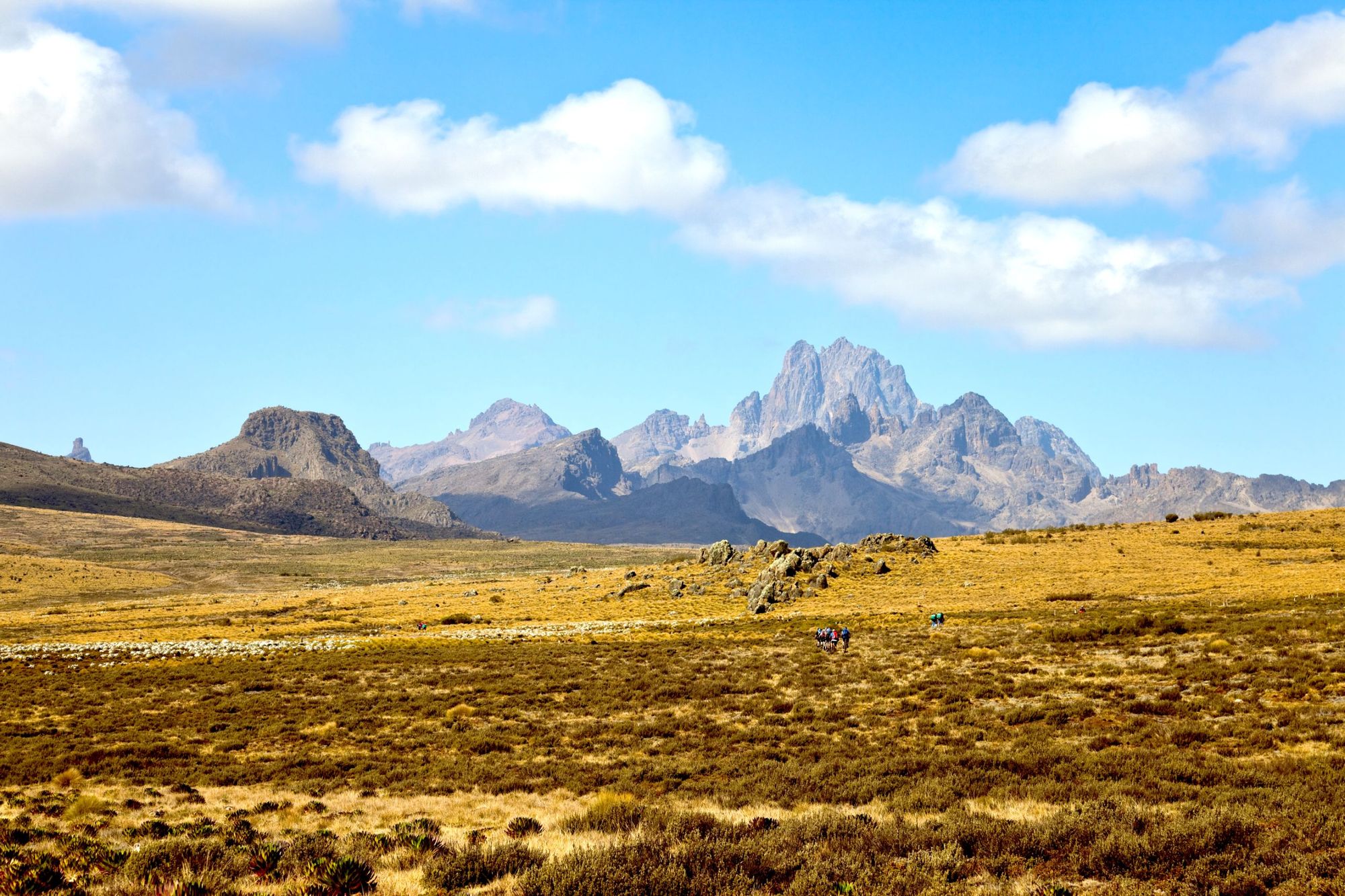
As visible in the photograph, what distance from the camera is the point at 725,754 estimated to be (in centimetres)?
2327

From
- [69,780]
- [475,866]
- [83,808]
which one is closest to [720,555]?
[69,780]

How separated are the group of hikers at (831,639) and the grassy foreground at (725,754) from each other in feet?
3.93

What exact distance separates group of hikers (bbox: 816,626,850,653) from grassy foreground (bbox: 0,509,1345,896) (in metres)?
1.20

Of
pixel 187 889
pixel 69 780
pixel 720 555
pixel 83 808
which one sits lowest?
pixel 69 780

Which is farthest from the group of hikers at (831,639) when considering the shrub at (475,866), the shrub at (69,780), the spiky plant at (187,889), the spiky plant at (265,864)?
the spiky plant at (187,889)

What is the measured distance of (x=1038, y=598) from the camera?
191 feet

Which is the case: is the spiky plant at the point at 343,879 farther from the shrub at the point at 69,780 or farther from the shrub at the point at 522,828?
the shrub at the point at 69,780

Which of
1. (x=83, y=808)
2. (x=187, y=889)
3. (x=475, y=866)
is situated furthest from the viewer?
(x=83, y=808)

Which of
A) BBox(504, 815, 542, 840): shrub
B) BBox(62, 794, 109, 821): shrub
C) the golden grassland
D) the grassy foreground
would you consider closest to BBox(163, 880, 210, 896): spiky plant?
the grassy foreground

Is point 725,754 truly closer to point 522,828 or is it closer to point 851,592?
point 522,828

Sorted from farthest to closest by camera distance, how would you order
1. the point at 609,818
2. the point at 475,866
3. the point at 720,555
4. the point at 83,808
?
the point at 720,555 < the point at 83,808 < the point at 609,818 < the point at 475,866

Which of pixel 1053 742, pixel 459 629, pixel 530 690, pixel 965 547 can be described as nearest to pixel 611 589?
pixel 459 629

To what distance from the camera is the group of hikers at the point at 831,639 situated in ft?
138

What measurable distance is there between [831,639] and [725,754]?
20.4m
